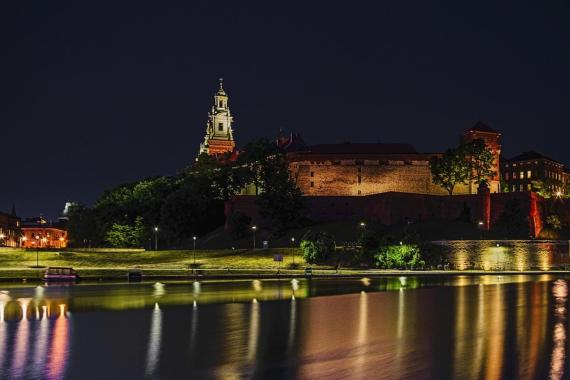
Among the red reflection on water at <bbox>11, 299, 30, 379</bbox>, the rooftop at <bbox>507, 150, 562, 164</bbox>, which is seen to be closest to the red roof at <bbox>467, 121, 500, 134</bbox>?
the rooftop at <bbox>507, 150, 562, 164</bbox>

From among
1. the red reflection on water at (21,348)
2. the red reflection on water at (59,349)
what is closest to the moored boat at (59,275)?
the red reflection on water at (21,348)

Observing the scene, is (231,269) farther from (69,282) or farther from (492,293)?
(492,293)

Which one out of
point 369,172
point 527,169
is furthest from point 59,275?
point 527,169

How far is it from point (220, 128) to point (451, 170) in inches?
2413

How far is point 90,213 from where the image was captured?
8288 centimetres

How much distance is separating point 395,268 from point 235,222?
23.5 meters

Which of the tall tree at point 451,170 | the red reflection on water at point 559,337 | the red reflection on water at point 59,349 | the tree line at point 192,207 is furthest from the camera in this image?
the tall tree at point 451,170


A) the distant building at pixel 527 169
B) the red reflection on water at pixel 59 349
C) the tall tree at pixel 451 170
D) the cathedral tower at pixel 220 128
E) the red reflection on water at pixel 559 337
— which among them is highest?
the cathedral tower at pixel 220 128

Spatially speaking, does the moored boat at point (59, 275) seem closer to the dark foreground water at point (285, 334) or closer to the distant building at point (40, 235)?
the dark foreground water at point (285, 334)

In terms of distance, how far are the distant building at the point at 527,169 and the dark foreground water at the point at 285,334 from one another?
7855 centimetres

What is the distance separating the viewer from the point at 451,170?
7369 centimetres

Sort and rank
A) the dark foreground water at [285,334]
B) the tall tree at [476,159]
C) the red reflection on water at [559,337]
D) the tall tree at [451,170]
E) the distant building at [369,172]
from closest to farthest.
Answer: the red reflection on water at [559,337] → the dark foreground water at [285,334] → the tall tree at [451,170] → the tall tree at [476,159] → the distant building at [369,172]

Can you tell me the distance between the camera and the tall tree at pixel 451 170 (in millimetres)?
73438

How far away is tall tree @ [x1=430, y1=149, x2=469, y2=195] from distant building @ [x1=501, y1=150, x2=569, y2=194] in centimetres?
3621
